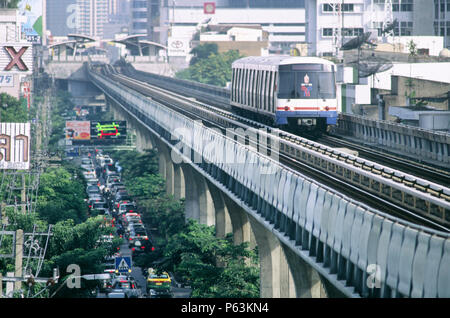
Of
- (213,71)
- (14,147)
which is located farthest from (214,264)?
(213,71)

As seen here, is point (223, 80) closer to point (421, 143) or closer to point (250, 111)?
point (250, 111)

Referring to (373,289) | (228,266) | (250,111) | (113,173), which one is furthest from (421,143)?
(113,173)

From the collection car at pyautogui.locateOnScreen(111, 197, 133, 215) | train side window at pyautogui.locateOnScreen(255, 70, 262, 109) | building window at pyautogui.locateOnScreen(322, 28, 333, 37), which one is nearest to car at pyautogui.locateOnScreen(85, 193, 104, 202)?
car at pyautogui.locateOnScreen(111, 197, 133, 215)

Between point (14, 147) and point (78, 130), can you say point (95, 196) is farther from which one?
point (14, 147)

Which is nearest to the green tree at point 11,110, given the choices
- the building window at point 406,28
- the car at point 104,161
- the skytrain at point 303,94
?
the car at point 104,161

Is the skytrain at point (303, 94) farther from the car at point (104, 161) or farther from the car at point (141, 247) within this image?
the car at point (104, 161)
